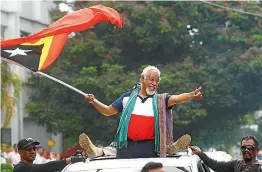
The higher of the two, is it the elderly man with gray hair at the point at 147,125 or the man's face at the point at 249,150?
the elderly man with gray hair at the point at 147,125

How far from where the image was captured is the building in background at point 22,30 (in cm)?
3719

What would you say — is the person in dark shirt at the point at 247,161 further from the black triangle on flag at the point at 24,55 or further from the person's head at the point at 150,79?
the black triangle on flag at the point at 24,55

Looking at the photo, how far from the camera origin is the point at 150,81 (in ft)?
27.8

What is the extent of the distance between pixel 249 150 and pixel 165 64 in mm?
28293

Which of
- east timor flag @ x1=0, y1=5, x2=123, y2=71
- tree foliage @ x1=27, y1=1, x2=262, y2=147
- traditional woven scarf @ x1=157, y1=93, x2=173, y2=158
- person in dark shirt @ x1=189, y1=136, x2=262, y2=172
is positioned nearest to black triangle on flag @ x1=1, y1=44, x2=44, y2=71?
east timor flag @ x1=0, y1=5, x2=123, y2=71

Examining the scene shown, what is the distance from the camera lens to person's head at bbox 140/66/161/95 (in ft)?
27.7

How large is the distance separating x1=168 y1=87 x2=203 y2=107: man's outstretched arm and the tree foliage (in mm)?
25103

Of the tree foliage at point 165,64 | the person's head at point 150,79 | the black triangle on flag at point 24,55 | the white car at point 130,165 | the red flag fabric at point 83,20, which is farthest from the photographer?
the tree foliage at point 165,64

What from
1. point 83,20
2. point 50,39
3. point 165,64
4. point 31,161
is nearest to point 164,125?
point 31,161

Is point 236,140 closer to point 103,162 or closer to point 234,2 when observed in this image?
point 234,2

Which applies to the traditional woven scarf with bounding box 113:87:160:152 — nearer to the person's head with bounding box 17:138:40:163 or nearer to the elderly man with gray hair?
the elderly man with gray hair

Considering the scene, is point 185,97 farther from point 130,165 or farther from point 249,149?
point 130,165

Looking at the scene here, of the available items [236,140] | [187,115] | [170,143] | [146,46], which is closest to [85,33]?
[146,46]

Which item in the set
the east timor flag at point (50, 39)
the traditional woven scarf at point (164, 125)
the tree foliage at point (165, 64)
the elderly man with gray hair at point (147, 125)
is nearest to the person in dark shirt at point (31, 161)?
the elderly man with gray hair at point (147, 125)
